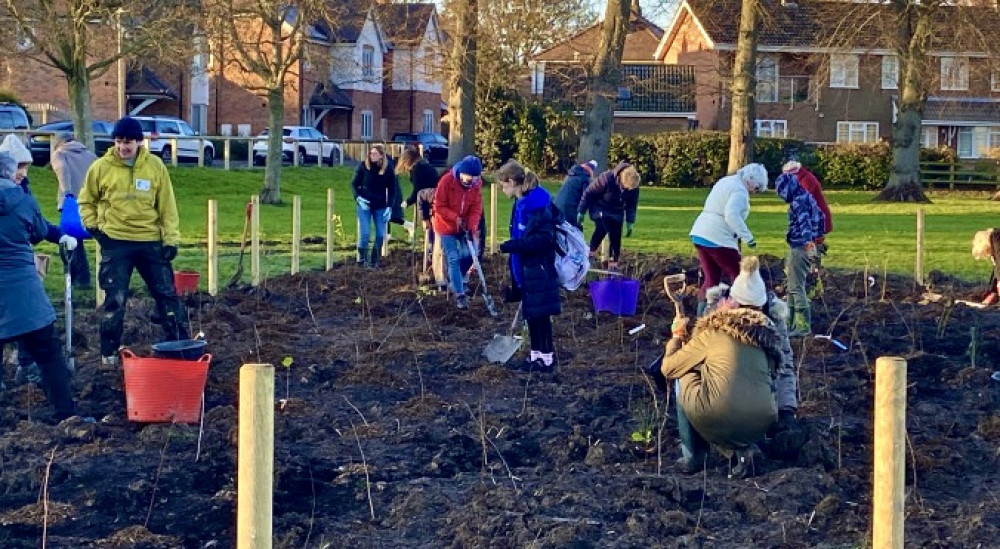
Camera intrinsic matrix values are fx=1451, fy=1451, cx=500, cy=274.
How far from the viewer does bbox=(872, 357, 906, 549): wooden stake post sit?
4668 millimetres

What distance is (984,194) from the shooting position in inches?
1817

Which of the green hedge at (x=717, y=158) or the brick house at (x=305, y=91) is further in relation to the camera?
the green hedge at (x=717, y=158)

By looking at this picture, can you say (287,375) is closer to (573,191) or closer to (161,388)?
(161,388)

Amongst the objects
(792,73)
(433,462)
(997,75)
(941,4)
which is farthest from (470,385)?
(792,73)

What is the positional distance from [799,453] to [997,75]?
36.2m

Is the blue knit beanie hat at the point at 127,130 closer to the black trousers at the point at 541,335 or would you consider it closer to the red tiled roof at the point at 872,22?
the black trousers at the point at 541,335

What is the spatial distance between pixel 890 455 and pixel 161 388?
4.88 metres

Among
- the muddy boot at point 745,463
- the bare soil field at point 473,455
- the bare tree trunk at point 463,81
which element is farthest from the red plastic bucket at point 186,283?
the bare tree trunk at point 463,81

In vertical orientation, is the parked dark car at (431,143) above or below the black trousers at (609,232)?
Answer: above

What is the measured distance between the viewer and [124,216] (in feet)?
33.8

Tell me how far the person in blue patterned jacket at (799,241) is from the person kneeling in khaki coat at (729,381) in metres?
5.14

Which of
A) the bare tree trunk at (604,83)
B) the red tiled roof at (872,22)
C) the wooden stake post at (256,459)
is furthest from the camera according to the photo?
the red tiled roof at (872,22)

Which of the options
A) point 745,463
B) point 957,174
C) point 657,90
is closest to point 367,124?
point 657,90

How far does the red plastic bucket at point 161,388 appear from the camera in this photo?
836 cm
